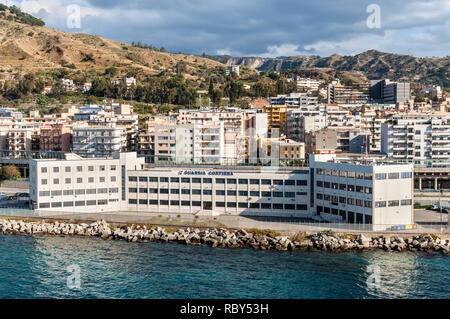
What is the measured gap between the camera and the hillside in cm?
15212

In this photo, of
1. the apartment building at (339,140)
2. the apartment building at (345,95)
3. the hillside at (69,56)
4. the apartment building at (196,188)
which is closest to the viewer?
the apartment building at (196,188)

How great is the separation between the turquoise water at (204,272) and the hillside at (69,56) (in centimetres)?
11606

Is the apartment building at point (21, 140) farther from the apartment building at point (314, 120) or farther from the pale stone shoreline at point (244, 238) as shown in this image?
the apartment building at point (314, 120)

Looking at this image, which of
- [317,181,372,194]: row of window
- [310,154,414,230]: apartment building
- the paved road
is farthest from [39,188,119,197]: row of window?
the paved road

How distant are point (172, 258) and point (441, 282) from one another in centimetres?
1783

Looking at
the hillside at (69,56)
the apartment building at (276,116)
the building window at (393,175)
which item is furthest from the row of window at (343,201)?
the hillside at (69,56)

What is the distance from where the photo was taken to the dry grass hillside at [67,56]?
15312 cm

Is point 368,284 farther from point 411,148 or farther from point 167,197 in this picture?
point 411,148

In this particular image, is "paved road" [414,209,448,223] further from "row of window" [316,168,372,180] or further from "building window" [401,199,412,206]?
"row of window" [316,168,372,180]

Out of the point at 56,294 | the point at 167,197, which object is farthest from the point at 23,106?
the point at 56,294

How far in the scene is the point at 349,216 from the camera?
4138 cm

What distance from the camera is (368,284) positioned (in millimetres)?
29844

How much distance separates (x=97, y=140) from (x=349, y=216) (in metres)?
43.3

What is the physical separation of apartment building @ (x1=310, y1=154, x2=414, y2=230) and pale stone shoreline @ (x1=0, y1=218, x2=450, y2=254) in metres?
2.20
